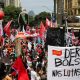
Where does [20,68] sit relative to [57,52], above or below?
below

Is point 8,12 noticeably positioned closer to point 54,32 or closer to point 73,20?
point 73,20

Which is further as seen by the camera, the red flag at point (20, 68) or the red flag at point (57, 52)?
the red flag at point (20, 68)

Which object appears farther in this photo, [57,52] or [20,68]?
[20,68]

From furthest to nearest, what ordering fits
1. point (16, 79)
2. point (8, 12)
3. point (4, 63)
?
point (8, 12) < point (4, 63) < point (16, 79)

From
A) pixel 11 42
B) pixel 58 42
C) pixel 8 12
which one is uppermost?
pixel 58 42

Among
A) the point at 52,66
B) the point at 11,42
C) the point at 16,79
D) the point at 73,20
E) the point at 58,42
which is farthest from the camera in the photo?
the point at 73,20

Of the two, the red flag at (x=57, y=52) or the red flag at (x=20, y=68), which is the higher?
the red flag at (x=57, y=52)

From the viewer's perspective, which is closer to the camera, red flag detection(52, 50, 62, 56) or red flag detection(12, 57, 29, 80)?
red flag detection(52, 50, 62, 56)

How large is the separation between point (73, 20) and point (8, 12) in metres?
36.8

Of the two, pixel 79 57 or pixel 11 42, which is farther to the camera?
pixel 11 42

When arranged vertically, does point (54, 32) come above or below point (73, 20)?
above

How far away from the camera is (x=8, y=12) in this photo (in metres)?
99.1

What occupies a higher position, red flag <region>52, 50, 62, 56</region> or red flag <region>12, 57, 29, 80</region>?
red flag <region>52, 50, 62, 56</region>

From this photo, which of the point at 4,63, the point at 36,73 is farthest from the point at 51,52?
the point at 4,63
